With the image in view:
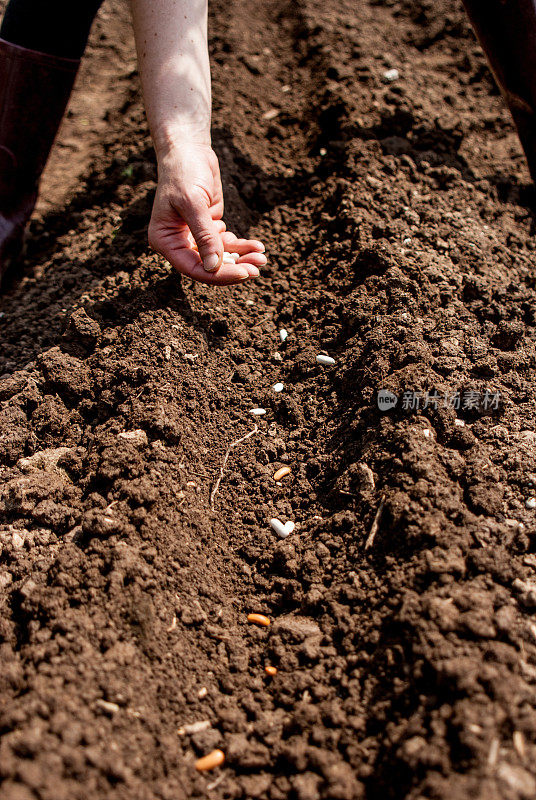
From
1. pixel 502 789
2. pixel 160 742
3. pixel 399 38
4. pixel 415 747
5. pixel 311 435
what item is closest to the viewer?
pixel 502 789

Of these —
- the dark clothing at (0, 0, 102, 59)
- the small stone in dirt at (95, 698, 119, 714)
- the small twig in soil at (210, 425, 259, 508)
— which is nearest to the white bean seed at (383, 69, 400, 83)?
the dark clothing at (0, 0, 102, 59)

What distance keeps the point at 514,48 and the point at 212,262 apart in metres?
1.74

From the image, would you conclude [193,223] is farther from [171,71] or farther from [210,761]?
[210,761]

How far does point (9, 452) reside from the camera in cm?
218

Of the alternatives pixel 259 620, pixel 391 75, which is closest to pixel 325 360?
pixel 259 620

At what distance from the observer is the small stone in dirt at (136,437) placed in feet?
6.64

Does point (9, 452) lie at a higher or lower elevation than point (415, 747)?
lower

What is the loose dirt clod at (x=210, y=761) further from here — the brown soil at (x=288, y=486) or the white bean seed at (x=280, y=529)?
the white bean seed at (x=280, y=529)

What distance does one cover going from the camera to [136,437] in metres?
2.04

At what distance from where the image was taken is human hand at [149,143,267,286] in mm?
2170

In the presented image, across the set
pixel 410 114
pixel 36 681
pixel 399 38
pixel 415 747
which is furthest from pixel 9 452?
pixel 399 38

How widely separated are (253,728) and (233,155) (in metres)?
2.67

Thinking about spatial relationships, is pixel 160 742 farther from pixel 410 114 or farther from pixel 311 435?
pixel 410 114

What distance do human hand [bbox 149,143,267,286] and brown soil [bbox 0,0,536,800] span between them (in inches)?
9.1
